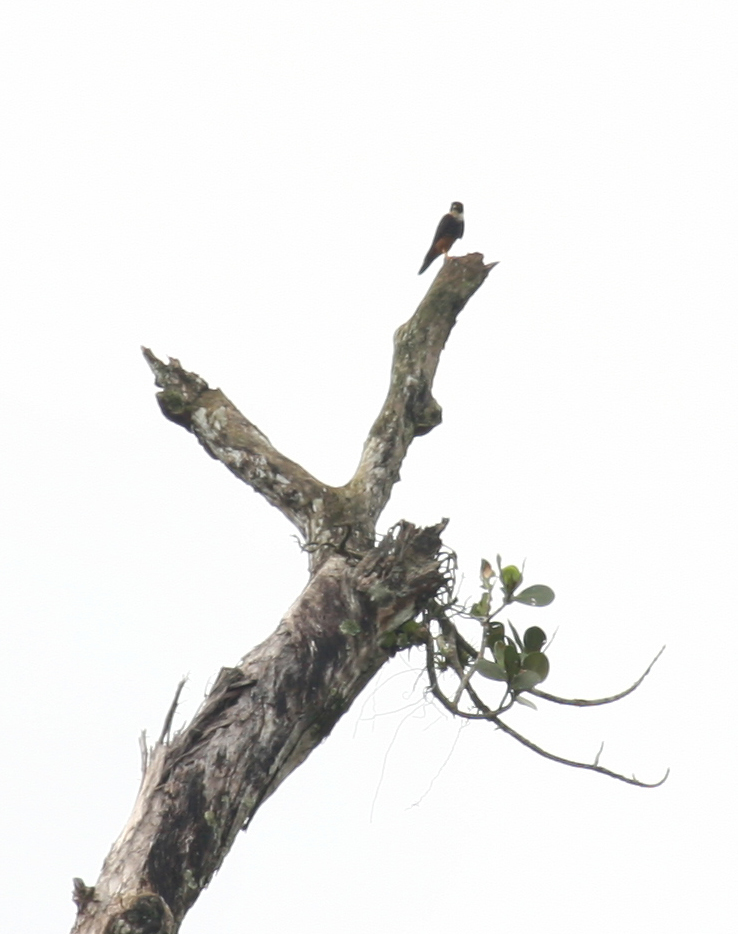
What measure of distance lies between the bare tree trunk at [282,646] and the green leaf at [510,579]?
1.77 ft

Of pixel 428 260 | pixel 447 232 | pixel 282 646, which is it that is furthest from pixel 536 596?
pixel 428 260

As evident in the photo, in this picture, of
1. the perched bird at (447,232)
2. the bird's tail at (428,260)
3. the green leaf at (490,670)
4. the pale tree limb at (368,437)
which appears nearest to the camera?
the green leaf at (490,670)

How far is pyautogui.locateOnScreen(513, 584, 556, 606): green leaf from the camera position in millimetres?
4547

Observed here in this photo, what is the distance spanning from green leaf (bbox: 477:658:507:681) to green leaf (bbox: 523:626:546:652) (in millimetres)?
176

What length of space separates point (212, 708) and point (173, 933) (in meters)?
0.75

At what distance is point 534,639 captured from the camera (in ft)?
14.4

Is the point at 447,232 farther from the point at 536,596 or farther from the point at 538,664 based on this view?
the point at 538,664

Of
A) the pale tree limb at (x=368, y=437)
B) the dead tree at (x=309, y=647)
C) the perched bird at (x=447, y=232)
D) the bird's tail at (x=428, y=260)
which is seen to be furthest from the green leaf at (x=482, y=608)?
the bird's tail at (x=428, y=260)

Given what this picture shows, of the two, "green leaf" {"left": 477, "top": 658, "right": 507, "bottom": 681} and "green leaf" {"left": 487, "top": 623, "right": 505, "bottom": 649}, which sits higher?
"green leaf" {"left": 487, "top": 623, "right": 505, "bottom": 649}

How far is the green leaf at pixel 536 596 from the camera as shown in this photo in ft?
14.9

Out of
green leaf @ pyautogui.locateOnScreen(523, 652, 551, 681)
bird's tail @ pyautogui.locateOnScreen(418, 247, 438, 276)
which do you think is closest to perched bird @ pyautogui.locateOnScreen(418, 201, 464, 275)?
bird's tail @ pyautogui.locateOnScreen(418, 247, 438, 276)

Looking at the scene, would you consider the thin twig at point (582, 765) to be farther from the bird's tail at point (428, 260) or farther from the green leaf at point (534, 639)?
the bird's tail at point (428, 260)

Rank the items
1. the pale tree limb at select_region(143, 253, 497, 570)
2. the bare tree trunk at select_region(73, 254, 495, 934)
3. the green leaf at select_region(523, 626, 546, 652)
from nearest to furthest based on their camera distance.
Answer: the bare tree trunk at select_region(73, 254, 495, 934) < the green leaf at select_region(523, 626, 546, 652) < the pale tree limb at select_region(143, 253, 497, 570)

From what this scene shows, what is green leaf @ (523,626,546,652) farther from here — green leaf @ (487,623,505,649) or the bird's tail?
the bird's tail
